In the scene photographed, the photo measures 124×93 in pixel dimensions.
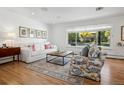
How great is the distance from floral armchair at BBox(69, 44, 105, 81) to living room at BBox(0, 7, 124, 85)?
3 centimetres

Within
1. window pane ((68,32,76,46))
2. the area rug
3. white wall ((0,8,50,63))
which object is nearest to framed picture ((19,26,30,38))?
white wall ((0,8,50,63))

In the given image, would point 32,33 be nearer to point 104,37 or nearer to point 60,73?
point 60,73

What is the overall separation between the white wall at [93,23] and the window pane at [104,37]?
245 mm

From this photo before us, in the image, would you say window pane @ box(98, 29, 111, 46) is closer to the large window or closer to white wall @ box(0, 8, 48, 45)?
the large window

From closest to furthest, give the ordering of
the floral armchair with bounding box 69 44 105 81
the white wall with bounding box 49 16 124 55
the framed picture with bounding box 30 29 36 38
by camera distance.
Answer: the floral armchair with bounding box 69 44 105 81
the white wall with bounding box 49 16 124 55
the framed picture with bounding box 30 29 36 38

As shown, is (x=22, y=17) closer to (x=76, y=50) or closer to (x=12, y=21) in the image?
(x=12, y=21)

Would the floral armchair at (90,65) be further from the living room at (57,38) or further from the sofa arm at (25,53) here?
the sofa arm at (25,53)

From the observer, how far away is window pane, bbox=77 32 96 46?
18.6 ft

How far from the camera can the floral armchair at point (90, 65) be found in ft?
7.57

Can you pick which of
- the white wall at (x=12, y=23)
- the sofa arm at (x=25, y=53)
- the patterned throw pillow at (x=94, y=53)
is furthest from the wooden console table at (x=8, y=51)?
the patterned throw pillow at (x=94, y=53)

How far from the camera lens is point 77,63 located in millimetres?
2529

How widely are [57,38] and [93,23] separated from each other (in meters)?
2.71

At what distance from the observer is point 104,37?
529 cm

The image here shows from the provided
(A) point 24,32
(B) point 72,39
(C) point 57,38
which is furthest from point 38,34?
(B) point 72,39
